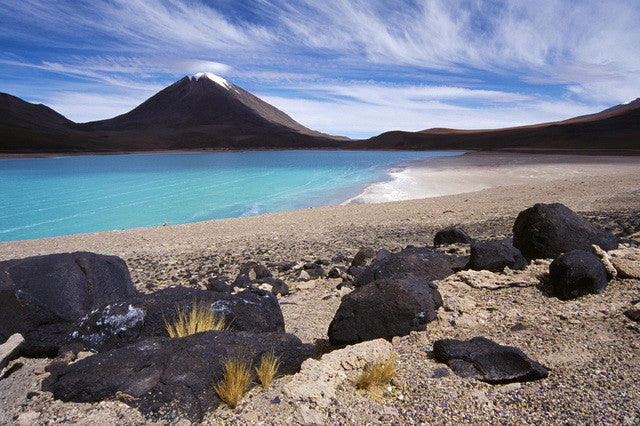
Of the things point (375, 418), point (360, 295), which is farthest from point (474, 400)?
point (360, 295)

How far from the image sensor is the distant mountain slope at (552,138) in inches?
2443

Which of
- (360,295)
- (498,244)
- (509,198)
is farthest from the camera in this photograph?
(509,198)

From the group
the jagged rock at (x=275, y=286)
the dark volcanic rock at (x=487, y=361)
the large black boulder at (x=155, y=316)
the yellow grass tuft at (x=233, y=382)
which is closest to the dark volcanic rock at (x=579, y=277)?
the dark volcanic rock at (x=487, y=361)

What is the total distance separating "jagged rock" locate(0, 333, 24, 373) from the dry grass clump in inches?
91.9

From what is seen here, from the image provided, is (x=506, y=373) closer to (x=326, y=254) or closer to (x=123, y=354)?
(x=123, y=354)

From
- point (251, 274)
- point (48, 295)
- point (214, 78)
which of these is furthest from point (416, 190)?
point (214, 78)

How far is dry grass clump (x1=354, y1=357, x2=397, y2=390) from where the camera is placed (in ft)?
7.86

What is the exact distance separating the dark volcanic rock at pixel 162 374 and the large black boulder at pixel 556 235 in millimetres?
3691

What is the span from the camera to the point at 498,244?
459 cm

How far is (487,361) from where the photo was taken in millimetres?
2443

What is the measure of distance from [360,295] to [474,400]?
49.4 inches

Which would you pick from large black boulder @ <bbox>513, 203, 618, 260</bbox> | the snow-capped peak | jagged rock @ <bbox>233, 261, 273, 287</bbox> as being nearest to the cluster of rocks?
jagged rock @ <bbox>233, 261, 273, 287</bbox>

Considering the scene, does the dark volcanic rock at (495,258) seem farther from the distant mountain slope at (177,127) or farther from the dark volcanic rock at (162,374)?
the distant mountain slope at (177,127)

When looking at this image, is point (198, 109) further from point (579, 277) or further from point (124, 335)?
point (579, 277)
